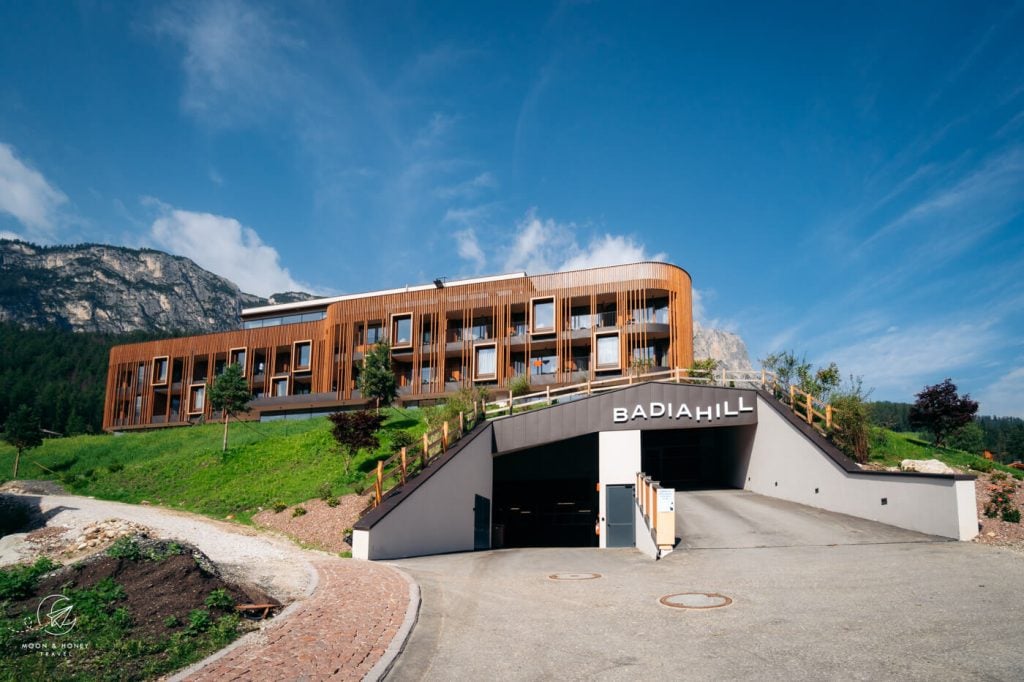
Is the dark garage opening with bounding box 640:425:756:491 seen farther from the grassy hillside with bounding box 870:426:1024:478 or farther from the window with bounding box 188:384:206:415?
the window with bounding box 188:384:206:415

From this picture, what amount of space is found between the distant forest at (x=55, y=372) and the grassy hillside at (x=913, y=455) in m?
98.8

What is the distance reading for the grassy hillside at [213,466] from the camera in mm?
25516

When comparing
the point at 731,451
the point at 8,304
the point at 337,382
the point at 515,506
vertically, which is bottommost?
the point at 515,506

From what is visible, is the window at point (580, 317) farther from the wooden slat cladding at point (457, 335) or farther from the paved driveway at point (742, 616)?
the paved driveway at point (742, 616)

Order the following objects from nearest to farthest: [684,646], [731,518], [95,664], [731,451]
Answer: [95,664], [684,646], [731,518], [731,451]

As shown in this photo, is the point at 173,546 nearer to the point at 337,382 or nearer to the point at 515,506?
the point at 515,506

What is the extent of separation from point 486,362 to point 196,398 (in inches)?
1224

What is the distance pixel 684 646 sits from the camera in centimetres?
786

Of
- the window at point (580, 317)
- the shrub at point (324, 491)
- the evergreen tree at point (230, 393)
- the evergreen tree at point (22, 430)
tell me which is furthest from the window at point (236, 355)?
the shrub at point (324, 491)

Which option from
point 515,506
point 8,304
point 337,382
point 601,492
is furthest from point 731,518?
point 8,304

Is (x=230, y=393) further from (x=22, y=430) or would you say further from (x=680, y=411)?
(x=680, y=411)

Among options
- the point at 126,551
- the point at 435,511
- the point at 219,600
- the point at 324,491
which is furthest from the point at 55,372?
the point at 219,600

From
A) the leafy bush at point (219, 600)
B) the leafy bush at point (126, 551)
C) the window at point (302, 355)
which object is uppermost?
the window at point (302, 355)

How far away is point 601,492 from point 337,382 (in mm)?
33928
